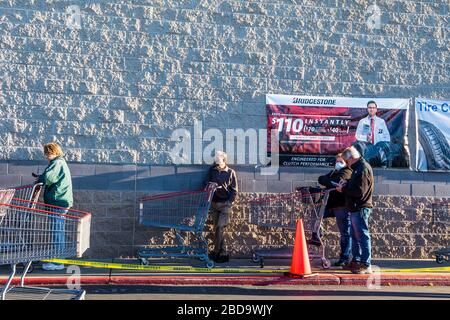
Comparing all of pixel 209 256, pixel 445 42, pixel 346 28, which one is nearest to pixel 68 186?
pixel 209 256

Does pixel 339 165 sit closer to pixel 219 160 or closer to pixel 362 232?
pixel 362 232

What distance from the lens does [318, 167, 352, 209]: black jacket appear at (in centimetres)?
1009

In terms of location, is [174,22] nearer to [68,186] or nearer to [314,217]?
[68,186]

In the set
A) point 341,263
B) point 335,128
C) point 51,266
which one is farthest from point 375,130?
point 51,266

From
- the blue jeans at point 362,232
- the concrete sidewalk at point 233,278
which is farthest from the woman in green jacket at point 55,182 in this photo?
the blue jeans at point 362,232

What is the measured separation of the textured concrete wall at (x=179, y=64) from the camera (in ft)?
34.8

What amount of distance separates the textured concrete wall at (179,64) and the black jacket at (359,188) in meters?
2.33

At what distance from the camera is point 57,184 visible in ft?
30.8

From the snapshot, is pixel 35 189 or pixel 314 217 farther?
pixel 314 217

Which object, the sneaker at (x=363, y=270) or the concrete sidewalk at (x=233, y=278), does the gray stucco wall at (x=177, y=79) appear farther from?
the sneaker at (x=363, y=270)

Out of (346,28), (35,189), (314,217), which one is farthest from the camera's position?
(346,28)

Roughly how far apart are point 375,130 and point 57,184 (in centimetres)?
599

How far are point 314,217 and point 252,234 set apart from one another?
4.53ft

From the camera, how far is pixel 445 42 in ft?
38.3
